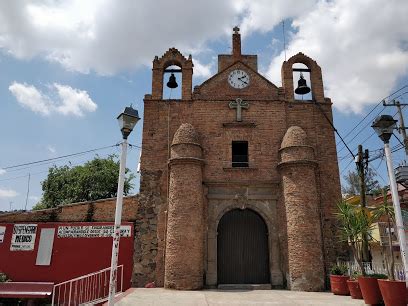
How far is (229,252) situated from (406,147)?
1291 centimetres

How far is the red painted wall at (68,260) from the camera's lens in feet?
42.4

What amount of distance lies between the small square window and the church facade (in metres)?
0.05

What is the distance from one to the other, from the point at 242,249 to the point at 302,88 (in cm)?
770

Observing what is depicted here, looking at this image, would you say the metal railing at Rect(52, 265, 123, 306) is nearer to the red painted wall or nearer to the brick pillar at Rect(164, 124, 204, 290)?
the red painted wall

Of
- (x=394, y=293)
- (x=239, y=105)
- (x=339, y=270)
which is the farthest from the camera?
(x=239, y=105)

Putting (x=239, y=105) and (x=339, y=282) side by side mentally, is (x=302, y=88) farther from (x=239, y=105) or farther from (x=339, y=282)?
(x=339, y=282)

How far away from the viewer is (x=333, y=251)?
43.6 ft

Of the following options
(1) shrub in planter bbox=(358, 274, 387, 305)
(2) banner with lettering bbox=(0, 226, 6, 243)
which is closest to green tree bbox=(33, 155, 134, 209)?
(2) banner with lettering bbox=(0, 226, 6, 243)

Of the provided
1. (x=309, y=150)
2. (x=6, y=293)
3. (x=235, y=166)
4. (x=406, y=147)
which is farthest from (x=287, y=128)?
(x=6, y=293)

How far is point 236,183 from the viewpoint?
1388 centimetres

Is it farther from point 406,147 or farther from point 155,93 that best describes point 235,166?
point 406,147

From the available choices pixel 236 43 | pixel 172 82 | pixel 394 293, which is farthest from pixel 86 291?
pixel 236 43

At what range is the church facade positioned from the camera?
12.5 m

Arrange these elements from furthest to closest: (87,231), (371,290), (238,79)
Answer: (238,79) → (87,231) → (371,290)
